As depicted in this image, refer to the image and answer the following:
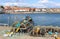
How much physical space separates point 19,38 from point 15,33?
1.71 m

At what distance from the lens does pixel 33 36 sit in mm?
11820

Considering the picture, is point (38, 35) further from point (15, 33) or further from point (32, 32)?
point (15, 33)

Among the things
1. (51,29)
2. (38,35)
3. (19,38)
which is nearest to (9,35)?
(19,38)

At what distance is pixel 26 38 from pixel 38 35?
1072 mm

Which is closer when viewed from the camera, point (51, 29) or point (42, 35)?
point (42, 35)

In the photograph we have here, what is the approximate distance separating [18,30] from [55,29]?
266 cm

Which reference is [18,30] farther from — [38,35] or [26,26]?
[38,35]

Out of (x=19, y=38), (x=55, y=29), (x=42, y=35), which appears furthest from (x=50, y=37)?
(x=55, y=29)

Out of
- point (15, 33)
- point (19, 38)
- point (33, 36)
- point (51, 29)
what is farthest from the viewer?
point (51, 29)

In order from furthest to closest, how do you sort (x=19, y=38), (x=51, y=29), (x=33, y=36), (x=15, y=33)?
(x=51, y=29) < (x=15, y=33) < (x=33, y=36) < (x=19, y=38)

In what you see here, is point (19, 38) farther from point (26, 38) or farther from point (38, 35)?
point (38, 35)

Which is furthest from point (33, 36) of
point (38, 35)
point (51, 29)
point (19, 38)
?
point (51, 29)

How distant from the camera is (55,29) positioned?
1416cm

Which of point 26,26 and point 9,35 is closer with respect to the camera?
point 9,35
